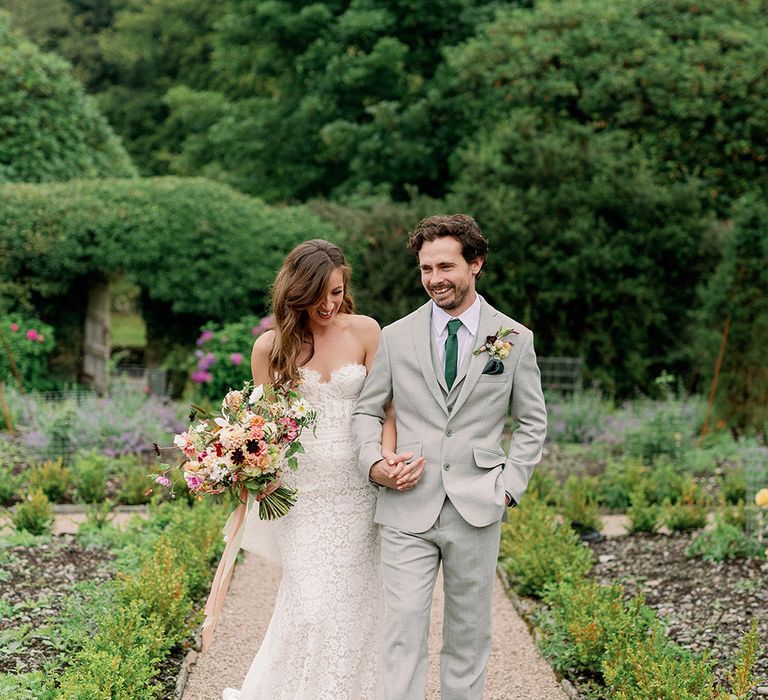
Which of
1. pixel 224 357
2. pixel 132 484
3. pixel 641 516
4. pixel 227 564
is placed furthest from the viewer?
pixel 224 357

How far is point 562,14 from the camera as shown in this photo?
15461mm

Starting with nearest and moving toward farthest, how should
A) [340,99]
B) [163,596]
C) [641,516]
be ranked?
1. [163,596]
2. [641,516]
3. [340,99]

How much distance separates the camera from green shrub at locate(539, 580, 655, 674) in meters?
4.41

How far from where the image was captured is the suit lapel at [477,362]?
11.8ft

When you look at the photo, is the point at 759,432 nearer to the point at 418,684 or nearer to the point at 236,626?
the point at 236,626

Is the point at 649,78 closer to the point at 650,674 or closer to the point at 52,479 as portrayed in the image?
the point at 52,479

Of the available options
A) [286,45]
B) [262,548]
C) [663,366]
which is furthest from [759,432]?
[286,45]

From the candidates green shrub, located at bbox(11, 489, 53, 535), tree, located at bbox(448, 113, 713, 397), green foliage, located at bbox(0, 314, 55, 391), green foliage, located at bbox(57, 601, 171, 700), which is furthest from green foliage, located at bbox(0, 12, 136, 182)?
green foliage, located at bbox(57, 601, 171, 700)

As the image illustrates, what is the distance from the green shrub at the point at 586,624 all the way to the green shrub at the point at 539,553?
0.28 m

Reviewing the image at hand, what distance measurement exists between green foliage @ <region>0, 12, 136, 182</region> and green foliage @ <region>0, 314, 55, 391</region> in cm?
266

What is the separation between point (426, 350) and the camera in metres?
3.67

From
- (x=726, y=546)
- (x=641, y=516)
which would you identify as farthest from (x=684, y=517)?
(x=726, y=546)

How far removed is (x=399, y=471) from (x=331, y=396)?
1.64ft

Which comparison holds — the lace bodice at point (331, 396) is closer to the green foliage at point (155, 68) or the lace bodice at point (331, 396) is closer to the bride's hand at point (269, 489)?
the bride's hand at point (269, 489)
